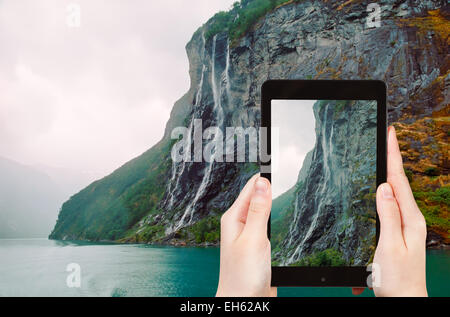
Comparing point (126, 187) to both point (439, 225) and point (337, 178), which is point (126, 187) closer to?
point (439, 225)

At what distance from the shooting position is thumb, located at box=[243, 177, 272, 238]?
3.10 ft

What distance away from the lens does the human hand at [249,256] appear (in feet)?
3.05

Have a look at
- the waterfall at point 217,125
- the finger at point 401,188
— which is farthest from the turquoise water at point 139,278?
the waterfall at point 217,125

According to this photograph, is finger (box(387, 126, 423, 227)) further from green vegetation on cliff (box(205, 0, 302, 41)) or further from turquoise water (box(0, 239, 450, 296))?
green vegetation on cliff (box(205, 0, 302, 41))

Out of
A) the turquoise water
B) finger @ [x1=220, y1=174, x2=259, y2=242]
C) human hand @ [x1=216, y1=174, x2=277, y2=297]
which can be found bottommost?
the turquoise water

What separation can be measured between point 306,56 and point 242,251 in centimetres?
3332

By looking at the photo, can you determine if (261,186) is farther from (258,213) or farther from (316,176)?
(316,176)

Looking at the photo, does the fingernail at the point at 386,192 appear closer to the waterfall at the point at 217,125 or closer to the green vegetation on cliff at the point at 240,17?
the waterfall at the point at 217,125

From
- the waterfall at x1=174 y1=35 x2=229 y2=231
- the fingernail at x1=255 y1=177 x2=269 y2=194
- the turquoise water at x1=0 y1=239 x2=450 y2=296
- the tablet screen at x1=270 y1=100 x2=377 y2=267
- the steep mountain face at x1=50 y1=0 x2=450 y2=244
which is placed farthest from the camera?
the waterfall at x1=174 y1=35 x2=229 y2=231

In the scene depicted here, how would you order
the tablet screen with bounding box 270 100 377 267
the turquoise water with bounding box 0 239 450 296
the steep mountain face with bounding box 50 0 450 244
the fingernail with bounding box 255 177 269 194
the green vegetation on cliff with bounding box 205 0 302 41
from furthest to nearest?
the green vegetation on cliff with bounding box 205 0 302 41 < the steep mountain face with bounding box 50 0 450 244 < the turquoise water with bounding box 0 239 450 296 < the tablet screen with bounding box 270 100 377 267 < the fingernail with bounding box 255 177 269 194

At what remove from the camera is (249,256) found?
0.94 m

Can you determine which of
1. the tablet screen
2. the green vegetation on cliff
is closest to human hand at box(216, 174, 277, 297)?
the tablet screen

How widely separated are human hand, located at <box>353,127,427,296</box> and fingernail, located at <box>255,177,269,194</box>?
0.93ft
